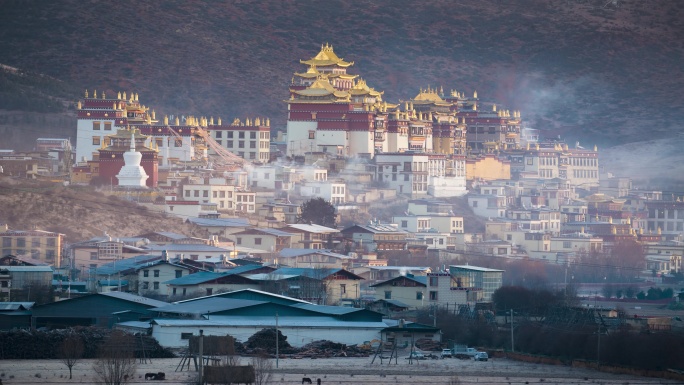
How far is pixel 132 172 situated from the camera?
99812 millimetres

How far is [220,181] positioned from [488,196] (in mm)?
15145

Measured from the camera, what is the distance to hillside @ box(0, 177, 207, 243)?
8956 centimetres

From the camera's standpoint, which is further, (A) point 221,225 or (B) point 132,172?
(B) point 132,172

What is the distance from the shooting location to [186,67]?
155 m

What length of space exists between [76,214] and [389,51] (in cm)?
7753

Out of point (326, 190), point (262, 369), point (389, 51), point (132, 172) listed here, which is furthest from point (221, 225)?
point (389, 51)

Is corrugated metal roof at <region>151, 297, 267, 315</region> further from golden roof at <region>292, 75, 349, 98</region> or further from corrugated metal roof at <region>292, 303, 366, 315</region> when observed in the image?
golden roof at <region>292, 75, 349, 98</region>

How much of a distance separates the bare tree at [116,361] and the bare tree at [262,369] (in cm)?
291

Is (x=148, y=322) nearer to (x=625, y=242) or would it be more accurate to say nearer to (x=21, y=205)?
(x=21, y=205)

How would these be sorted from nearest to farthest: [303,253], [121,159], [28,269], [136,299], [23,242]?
[136,299] < [28,269] < [23,242] < [303,253] < [121,159]

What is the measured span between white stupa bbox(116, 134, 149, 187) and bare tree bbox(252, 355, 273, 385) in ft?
145

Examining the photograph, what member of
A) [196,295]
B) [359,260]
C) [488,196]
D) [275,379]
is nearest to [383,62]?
[488,196]

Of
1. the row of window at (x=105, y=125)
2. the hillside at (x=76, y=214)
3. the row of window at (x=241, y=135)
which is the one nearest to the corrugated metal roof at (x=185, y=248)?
the hillside at (x=76, y=214)

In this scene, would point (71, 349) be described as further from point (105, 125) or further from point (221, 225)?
point (105, 125)
